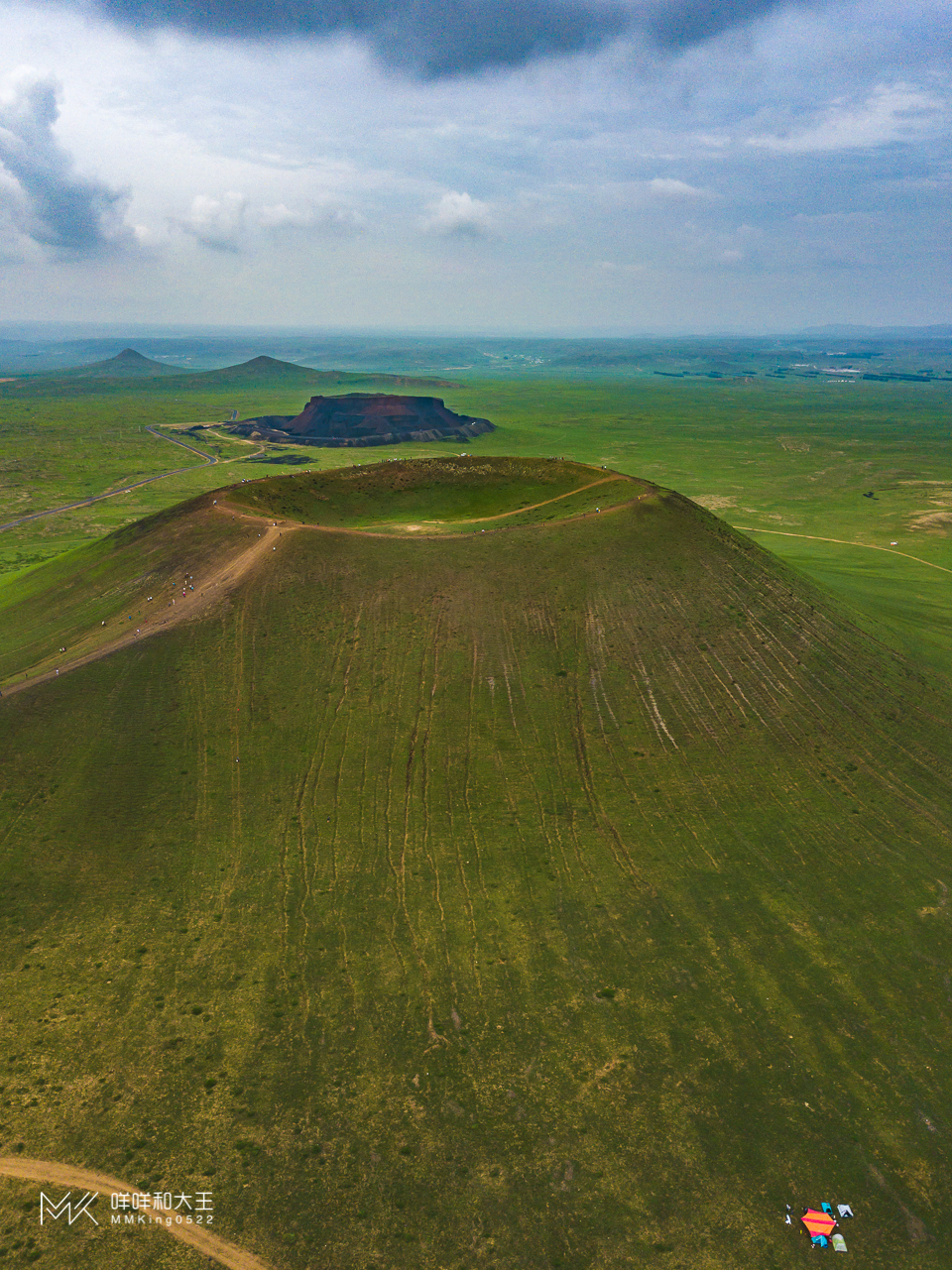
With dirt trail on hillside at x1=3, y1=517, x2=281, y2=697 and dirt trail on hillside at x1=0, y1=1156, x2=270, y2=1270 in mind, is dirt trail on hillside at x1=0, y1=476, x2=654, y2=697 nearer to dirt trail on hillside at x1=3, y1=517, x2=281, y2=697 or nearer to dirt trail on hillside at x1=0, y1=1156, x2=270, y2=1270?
dirt trail on hillside at x1=3, y1=517, x2=281, y2=697

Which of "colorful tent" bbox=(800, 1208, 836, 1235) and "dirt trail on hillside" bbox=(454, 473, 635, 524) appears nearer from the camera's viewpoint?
"colorful tent" bbox=(800, 1208, 836, 1235)

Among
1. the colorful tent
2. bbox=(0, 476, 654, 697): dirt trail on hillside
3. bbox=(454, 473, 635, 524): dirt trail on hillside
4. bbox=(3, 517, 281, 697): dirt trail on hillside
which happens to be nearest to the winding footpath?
bbox=(454, 473, 635, 524): dirt trail on hillside

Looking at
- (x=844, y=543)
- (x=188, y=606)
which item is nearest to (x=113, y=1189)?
(x=188, y=606)

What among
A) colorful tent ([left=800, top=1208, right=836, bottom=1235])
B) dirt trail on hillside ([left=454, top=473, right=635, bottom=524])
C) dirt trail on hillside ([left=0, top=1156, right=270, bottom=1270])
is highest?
dirt trail on hillside ([left=454, top=473, right=635, bottom=524])

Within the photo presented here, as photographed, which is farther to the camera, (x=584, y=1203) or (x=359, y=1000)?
(x=359, y=1000)

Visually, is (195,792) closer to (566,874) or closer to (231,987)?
(231,987)

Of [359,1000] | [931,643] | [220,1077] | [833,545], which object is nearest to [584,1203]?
[359,1000]

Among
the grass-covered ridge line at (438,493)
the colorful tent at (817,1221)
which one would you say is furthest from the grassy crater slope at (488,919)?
the grass-covered ridge line at (438,493)
